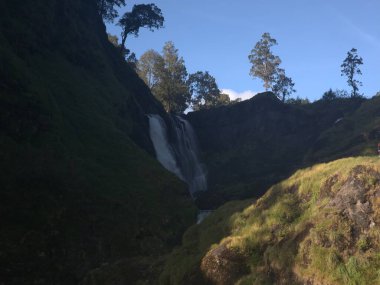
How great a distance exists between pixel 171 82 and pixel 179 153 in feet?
Result: 98.4

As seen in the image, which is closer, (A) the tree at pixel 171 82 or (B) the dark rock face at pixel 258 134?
(B) the dark rock face at pixel 258 134

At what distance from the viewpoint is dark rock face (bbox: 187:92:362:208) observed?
2357 inches

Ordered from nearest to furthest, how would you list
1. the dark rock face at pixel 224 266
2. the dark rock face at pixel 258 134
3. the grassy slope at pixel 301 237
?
the grassy slope at pixel 301 237 < the dark rock face at pixel 224 266 < the dark rock face at pixel 258 134

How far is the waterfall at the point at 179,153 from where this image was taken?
47.5 m

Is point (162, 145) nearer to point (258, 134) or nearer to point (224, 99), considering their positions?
point (258, 134)

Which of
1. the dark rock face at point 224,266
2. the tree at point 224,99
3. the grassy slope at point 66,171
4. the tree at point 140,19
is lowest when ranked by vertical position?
the dark rock face at point 224,266

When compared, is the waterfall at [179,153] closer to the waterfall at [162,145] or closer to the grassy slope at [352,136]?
the waterfall at [162,145]

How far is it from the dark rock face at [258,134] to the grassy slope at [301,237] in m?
44.1

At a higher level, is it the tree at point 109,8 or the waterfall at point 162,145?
the tree at point 109,8

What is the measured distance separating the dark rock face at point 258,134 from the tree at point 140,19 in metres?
17.6

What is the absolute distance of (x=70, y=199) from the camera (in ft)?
77.1

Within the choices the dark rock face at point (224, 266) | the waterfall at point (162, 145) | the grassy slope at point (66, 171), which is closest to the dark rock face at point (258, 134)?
the waterfall at point (162, 145)

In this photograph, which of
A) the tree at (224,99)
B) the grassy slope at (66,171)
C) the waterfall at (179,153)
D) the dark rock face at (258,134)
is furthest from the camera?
the tree at (224,99)

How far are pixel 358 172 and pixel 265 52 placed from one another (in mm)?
80589
